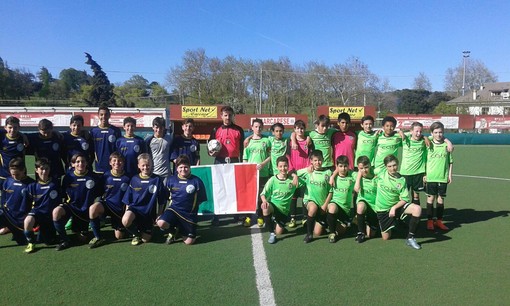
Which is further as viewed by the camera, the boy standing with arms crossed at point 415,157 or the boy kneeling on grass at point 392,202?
the boy standing with arms crossed at point 415,157

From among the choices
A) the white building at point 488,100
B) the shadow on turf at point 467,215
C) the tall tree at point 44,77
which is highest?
the tall tree at point 44,77

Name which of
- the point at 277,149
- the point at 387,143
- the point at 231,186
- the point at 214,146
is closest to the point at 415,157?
the point at 387,143

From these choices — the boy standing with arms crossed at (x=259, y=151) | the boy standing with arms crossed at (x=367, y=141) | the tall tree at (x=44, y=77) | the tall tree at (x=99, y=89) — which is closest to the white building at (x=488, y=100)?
the tall tree at (x=99, y=89)

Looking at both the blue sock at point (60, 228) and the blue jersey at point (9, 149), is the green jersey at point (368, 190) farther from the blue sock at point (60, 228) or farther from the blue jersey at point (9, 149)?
the blue jersey at point (9, 149)

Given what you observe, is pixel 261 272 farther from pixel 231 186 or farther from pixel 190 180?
pixel 231 186

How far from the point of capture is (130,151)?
5.61m

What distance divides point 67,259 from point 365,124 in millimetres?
4594

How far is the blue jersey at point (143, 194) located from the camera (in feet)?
16.6

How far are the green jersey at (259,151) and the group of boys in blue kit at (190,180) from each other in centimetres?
2

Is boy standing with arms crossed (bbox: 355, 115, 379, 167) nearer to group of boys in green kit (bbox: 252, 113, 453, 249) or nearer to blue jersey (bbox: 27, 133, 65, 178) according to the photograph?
group of boys in green kit (bbox: 252, 113, 453, 249)

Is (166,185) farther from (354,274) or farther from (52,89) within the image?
(52,89)

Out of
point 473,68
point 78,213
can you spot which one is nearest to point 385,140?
point 78,213

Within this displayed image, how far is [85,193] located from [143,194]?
30.2 inches

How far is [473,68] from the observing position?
70812mm
